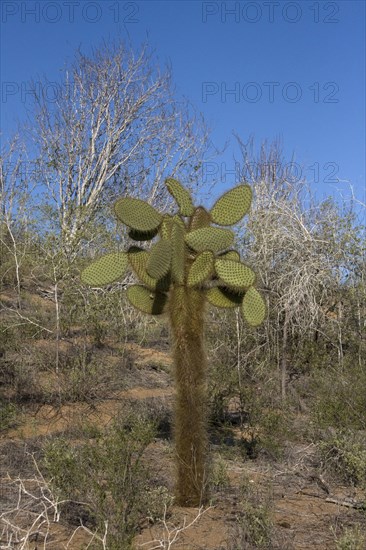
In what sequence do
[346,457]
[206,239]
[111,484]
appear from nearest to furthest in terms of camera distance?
[111,484]
[206,239]
[346,457]

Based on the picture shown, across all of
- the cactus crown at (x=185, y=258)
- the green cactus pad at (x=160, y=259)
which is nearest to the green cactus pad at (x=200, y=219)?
the cactus crown at (x=185, y=258)

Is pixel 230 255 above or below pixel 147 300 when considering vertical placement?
above

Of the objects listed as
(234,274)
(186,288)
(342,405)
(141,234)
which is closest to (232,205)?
(234,274)

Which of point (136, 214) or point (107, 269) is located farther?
point (107, 269)

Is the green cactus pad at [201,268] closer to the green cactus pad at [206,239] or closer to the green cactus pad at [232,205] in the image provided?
the green cactus pad at [206,239]

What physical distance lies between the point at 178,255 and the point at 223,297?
57 centimetres

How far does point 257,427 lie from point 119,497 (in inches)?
140

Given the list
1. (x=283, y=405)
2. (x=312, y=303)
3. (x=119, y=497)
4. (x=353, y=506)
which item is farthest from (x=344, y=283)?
(x=119, y=497)

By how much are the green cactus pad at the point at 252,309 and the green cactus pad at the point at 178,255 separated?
23.8 inches

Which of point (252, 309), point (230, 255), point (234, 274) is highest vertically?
point (230, 255)

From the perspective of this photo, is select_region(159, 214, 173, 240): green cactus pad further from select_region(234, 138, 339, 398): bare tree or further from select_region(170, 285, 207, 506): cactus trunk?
select_region(234, 138, 339, 398): bare tree

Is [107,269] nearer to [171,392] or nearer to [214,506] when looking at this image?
[214,506]

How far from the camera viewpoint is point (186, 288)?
181 inches

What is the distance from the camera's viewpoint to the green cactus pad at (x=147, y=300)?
4.81 metres
